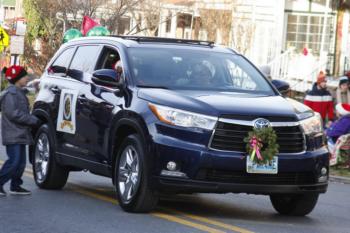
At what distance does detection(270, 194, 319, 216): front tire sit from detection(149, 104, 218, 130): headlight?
4.36 ft

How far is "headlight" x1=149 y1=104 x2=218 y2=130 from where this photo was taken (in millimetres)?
9680

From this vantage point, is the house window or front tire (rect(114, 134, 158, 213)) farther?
the house window

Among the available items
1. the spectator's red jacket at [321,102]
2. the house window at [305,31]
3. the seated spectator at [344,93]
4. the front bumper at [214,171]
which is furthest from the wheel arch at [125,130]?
the house window at [305,31]

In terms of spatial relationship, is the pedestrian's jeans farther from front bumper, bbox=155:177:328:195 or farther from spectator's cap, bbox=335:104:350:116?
spectator's cap, bbox=335:104:350:116

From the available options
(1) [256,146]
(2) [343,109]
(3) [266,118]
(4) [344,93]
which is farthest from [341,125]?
(1) [256,146]

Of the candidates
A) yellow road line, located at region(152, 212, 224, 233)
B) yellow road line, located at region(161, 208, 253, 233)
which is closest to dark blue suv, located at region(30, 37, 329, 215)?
yellow road line, located at region(152, 212, 224, 233)

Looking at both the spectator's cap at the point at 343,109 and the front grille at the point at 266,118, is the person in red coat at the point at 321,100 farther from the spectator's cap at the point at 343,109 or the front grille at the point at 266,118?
the front grille at the point at 266,118

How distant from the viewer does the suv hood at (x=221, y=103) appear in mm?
9773

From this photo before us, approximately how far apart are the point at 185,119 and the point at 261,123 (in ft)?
2.40

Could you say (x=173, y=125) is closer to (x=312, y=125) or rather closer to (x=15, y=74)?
(x=312, y=125)

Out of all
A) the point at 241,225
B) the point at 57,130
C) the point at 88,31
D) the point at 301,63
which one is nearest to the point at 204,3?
the point at 301,63

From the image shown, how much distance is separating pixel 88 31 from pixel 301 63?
8.29 meters

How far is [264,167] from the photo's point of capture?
9.74 meters

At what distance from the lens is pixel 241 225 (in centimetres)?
972
